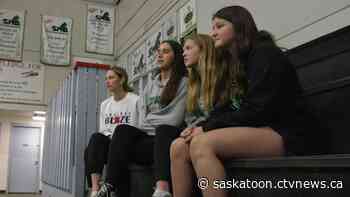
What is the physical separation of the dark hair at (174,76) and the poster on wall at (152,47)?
1937 mm

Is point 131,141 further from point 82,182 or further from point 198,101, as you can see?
point 82,182

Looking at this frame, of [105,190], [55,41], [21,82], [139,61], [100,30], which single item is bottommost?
[105,190]

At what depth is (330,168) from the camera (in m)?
0.73

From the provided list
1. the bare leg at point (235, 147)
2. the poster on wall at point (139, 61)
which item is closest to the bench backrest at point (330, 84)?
the bare leg at point (235, 147)

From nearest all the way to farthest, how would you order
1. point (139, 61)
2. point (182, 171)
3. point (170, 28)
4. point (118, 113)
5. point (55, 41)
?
point (182, 171) < point (118, 113) < point (170, 28) < point (139, 61) < point (55, 41)

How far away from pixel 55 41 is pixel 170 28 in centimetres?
214

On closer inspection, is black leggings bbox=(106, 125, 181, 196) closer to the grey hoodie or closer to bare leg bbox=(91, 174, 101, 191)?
the grey hoodie

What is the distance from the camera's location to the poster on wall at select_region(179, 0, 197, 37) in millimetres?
3063

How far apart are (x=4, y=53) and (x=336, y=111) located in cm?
443

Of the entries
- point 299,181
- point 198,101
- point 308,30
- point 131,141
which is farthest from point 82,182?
point 299,181

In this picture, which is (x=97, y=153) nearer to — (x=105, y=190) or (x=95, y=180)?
(x=95, y=180)

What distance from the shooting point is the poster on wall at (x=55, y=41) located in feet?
16.3

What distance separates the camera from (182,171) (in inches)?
44.8

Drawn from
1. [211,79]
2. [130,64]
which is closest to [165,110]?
[211,79]
